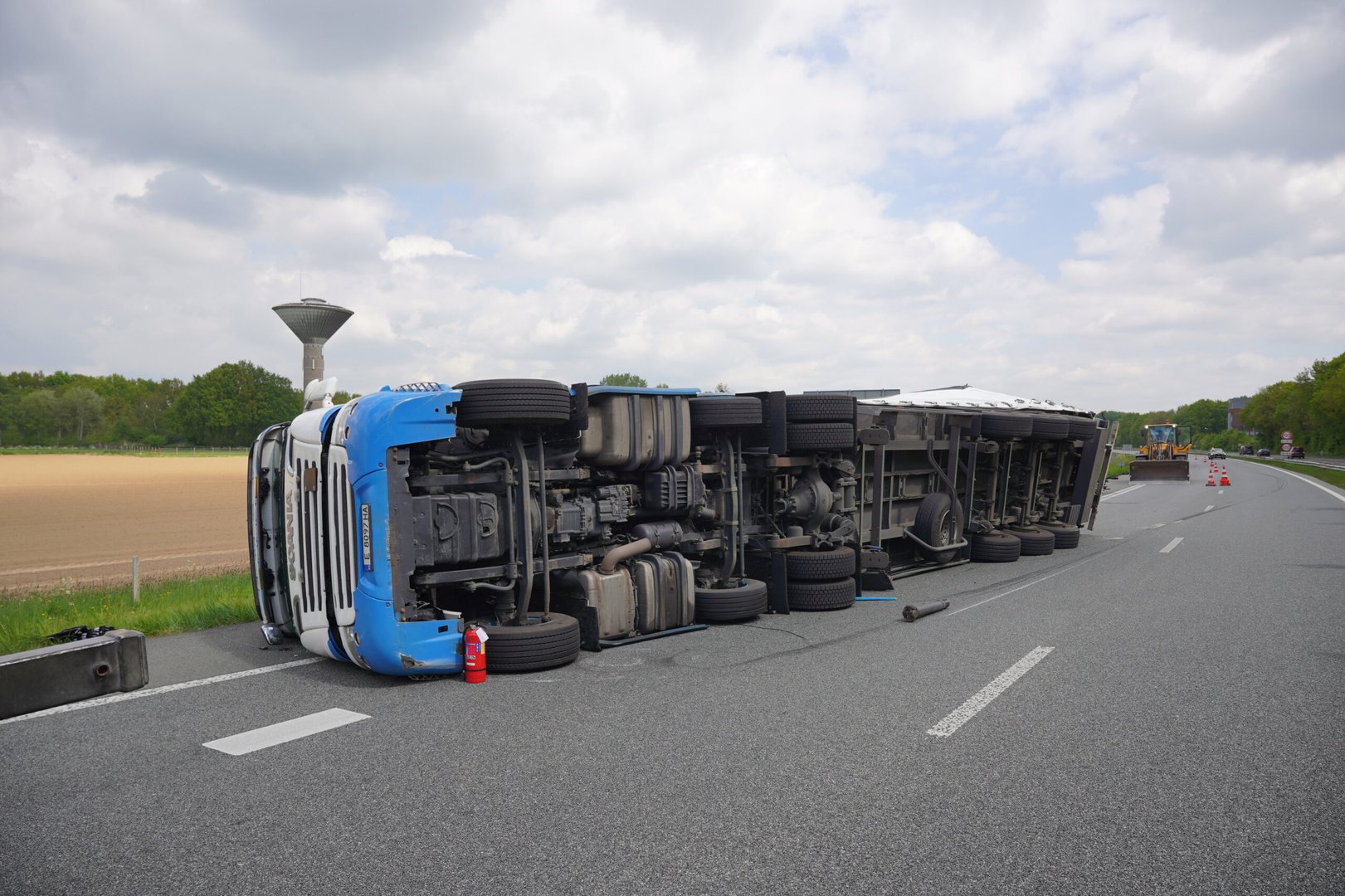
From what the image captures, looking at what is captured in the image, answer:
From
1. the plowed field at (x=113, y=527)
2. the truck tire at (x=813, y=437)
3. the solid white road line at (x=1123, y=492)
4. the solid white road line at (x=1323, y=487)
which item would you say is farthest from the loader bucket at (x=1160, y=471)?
the plowed field at (x=113, y=527)

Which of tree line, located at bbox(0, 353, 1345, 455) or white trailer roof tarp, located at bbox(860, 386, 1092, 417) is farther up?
tree line, located at bbox(0, 353, 1345, 455)

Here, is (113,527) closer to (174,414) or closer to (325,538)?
(325,538)

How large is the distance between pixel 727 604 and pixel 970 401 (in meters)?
7.32

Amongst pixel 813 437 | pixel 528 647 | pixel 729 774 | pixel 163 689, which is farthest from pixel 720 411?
pixel 163 689

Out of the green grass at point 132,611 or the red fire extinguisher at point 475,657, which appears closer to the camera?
the red fire extinguisher at point 475,657

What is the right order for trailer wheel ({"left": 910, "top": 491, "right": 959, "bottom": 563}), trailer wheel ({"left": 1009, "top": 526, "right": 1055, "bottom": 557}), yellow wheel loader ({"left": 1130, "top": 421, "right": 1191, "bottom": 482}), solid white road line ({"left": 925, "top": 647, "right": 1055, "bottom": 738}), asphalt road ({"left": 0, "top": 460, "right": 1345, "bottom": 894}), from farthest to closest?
yellow wheel loader ({"left": 1130, "top": 421, "right": 1191, "bottom": 482}), trailer wheel ({"left": 1009, "top": 526, "right": 1055, "bottom": 557}), trailer wheel ({"left": 910, "top": 491, "right": 959, "bottom": 563}), solid white road line ({"left": 925, "top": 647, "right": 1055, "bottom": 738}), asphalt road ({"left": 0, "top": 460, "right": 1345, "bottom": 894})

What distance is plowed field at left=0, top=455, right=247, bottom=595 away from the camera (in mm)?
14172

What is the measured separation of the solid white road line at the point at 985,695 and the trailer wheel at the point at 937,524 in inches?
181

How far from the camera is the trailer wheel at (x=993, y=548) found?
11602 mm

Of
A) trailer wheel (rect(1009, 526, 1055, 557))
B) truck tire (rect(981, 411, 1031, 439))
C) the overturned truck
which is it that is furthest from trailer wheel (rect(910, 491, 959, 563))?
trailer wheel (rect(1009, 526, 1055, 557))

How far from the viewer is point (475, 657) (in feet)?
18.0

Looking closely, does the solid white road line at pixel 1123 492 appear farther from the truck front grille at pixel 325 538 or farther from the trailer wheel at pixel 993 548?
the truck front grille at pixel 325 538

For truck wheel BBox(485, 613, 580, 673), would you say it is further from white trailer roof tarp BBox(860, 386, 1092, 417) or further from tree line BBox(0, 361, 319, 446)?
tree line BBox(0, 361, 319, 446)

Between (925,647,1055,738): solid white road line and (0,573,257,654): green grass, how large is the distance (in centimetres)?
566
